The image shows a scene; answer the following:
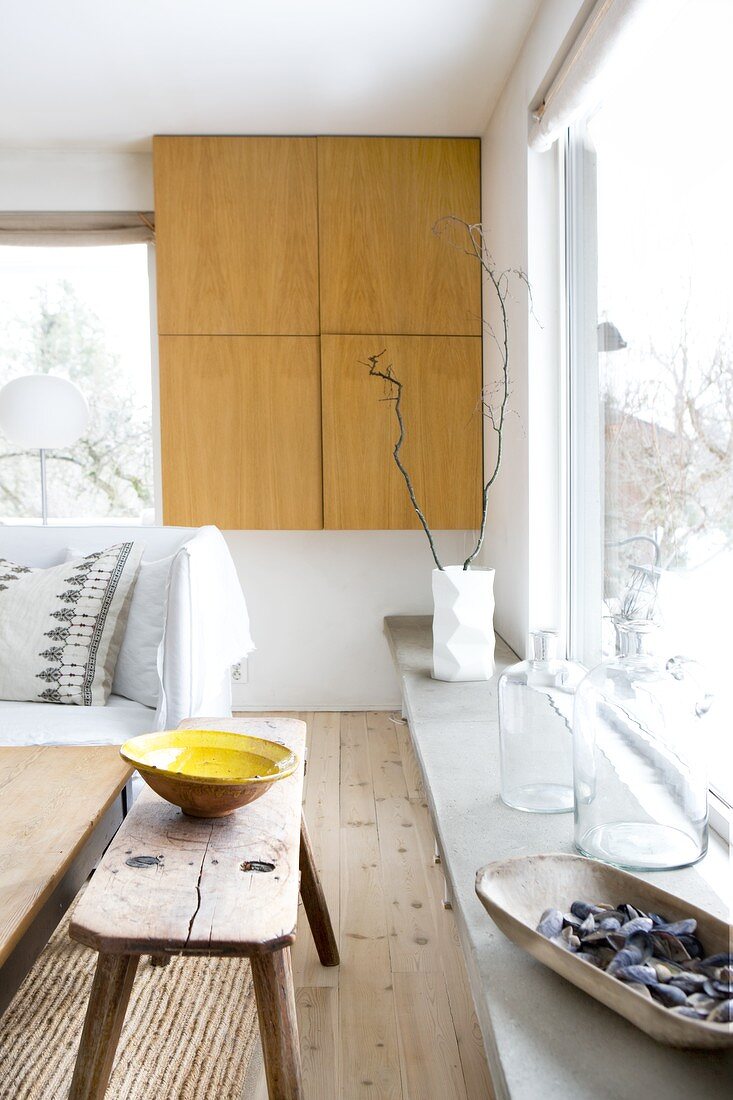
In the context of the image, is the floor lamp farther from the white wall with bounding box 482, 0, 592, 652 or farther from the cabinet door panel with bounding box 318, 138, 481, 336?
the white wall with bounding box 482, 0, 592, 652

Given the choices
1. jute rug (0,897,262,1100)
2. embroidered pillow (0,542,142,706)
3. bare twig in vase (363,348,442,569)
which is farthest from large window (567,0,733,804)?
embroidered pillow (0,542,142,706)

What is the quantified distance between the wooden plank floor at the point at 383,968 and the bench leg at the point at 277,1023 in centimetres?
37

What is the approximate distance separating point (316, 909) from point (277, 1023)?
67 cm

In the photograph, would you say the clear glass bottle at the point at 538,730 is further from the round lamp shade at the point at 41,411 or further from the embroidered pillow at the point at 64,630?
the round lamp shade at the point at 41,411

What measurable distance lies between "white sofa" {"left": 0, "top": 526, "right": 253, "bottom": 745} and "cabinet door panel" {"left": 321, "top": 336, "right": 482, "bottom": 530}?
89 cm

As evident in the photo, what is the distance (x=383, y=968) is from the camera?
6.61ft

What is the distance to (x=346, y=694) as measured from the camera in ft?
13.3

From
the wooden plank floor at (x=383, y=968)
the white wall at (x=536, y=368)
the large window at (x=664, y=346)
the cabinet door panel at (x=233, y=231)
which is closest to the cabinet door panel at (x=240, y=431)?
the cabinet door panel at (x=233, y=231)

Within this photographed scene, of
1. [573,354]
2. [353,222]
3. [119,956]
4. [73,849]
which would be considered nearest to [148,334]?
[353,222]

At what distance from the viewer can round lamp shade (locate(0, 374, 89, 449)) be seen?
137 inches

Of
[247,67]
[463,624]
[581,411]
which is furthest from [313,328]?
[463,624]

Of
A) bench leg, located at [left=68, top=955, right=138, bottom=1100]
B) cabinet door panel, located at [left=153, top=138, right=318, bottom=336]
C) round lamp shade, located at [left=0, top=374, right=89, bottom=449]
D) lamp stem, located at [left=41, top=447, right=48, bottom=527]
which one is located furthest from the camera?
lamp stem, located at [left=41, top=447, right=48, bottom=527]

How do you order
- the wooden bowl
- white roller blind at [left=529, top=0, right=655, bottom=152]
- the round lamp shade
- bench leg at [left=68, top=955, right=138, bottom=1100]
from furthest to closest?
1. the round lamp shade
2. white roller blind at [left=529, top=0, right=655, bottom=152]
3. bench leg at [left=68, top=955, right=138, bottom=1100]
4. the wooden bowl

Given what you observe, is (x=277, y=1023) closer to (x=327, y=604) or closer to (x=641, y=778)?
(x=641, y=778)
